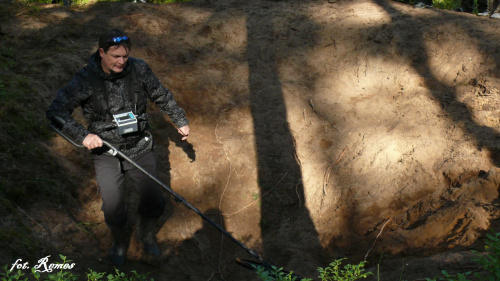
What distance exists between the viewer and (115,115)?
14.8 feet

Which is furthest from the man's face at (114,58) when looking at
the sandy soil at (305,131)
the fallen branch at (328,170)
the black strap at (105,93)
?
the fallen branch at (328,170)

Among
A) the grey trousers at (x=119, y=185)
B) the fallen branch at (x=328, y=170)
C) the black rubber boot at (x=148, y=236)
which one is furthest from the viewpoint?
the fallen branch at (x=328, y=170)

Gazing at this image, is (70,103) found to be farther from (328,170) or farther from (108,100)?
(328,170)

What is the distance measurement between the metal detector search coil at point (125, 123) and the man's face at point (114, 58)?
1.55ft

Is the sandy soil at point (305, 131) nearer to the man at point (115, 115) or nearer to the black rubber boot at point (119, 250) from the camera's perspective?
the black rubber boot at point (119, 250)

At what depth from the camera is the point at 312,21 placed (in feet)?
32.8

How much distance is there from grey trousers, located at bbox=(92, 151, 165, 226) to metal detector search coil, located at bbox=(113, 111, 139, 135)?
401 mm

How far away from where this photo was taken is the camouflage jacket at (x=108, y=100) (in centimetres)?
437

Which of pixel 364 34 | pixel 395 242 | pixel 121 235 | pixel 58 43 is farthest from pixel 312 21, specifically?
pixel 121 235

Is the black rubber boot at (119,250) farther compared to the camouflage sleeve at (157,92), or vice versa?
the black rubber boot at (119,250)

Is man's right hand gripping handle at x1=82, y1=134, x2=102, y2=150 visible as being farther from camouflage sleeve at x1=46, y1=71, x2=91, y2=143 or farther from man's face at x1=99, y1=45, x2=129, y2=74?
man's face at x1=99, y1=45, x2=129, y2=74

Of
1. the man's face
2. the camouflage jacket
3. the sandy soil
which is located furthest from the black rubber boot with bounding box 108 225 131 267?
the man's face

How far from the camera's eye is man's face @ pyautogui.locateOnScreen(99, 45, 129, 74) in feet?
14.0

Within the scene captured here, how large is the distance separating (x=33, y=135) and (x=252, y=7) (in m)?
6.37
